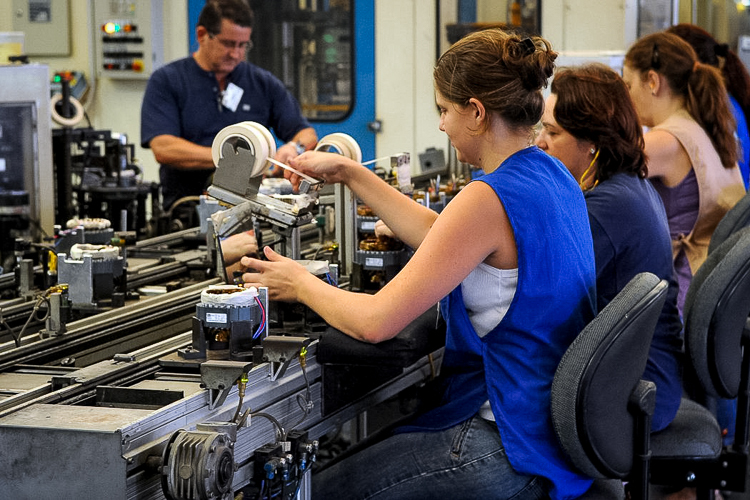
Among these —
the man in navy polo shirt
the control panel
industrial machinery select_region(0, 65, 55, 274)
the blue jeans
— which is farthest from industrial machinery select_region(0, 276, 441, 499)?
the control panel

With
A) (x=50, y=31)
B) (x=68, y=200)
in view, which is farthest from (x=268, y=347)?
(x=50, y=31)

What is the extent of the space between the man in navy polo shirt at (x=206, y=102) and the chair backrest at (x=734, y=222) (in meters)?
1.61

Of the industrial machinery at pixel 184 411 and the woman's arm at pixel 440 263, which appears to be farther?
the woman's arm at pixel 440 263

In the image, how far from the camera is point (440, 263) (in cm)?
158

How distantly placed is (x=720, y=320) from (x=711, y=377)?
0.43 ft

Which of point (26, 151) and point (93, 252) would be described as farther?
point (26, 151)

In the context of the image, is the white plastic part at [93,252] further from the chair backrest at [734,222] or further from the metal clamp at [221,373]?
the chair backrest at [734,222]

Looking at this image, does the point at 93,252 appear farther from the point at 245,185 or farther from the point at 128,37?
the point at 128,37

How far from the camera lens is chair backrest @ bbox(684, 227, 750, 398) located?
212cm

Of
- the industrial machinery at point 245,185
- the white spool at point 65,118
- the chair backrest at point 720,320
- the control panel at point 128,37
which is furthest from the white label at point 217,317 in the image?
the control panel at point 128,37

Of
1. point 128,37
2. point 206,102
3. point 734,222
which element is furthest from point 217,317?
point 128,37

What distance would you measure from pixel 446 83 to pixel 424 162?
8.64 feet

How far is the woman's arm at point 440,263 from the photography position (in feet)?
5.19

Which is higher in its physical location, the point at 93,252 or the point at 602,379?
the point at 93,252
